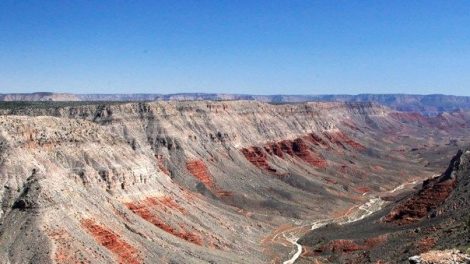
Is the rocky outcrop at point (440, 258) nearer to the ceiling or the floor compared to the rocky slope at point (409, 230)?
nearer to the ceiling

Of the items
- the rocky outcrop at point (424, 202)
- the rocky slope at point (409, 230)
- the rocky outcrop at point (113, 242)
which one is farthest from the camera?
the rocky outcrop at point (424, 202)

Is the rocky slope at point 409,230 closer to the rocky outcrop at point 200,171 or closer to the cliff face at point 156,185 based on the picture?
the cliff face at point 156,185

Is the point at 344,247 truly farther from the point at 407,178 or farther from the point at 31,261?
the point at 407,178

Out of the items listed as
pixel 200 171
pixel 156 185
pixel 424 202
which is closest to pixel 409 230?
pixel 424 202

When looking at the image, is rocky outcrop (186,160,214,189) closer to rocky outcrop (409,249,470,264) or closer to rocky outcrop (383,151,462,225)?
rocky outcrop (383,151,462,225)

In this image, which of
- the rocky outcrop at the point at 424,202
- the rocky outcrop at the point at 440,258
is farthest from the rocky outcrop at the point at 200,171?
the rocky outcrop at the point at 440,258

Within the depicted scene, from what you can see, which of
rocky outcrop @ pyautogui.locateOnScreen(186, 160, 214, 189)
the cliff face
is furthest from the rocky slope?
rocky outcrop @ pyautogui.locateOnScreen(186, 160, 214, 189)

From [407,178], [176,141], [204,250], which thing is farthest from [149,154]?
[407,178]

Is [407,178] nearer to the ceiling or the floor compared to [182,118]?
nearer to the floor

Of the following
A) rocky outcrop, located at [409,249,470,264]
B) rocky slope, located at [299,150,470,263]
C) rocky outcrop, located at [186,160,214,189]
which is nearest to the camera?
rocky outcrop, located at [409,249,470,264]
